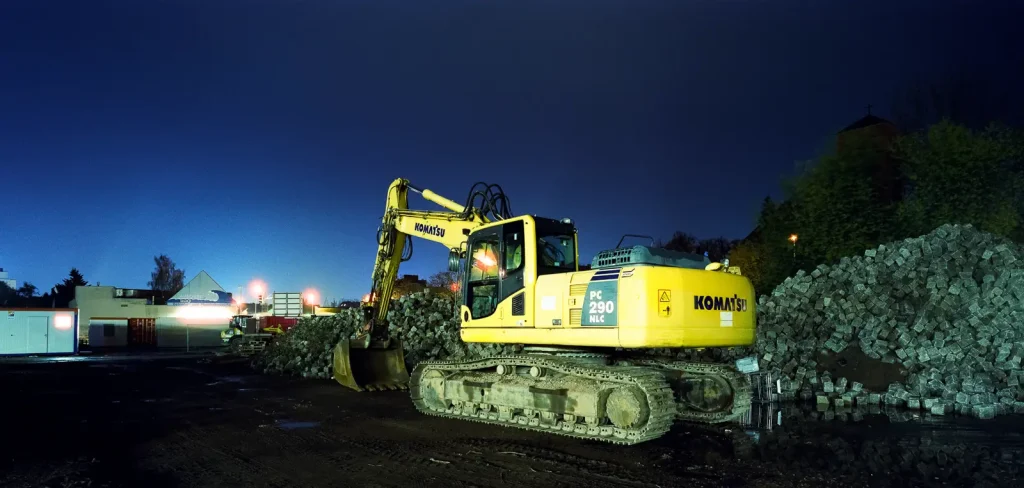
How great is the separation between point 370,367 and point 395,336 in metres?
3.24

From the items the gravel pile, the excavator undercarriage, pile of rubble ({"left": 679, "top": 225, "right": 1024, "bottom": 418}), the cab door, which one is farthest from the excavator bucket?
the gravel pile

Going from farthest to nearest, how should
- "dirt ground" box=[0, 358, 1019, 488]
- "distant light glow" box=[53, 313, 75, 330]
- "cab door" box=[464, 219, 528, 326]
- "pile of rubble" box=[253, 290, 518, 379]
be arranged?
"distant light glow" box=[53, 313, 75, 330], "pile of rubble" box=[253, 290, 518, 379], "cab door" box=[464, 219, 528, 326], "dirt ground" box=[0, 358, 1019, 488]

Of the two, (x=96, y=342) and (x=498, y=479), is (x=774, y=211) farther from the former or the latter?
(x=96, y=342)

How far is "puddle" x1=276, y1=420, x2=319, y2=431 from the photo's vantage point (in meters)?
10.8

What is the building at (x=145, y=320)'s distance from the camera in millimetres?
45750

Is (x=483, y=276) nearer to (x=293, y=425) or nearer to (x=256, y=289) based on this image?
(x=293, y=425)

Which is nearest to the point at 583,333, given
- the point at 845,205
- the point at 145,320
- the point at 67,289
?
the point at 845,205

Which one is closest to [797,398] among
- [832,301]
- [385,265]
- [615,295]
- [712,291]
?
[832,301]

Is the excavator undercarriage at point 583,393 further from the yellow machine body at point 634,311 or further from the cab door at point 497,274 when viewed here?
the cab door at point 497,274

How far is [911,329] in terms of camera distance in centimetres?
1500

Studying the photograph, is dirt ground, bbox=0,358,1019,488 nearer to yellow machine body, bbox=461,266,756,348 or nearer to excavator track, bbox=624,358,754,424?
excavator track, bbox=624,358,754,424

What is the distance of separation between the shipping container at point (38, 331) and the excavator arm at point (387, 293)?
28.0 m

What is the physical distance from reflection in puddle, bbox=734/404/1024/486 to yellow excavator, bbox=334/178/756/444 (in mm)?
1124

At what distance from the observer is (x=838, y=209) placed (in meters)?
25.3
